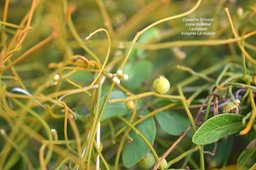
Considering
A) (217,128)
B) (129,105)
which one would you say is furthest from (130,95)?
(217,128)

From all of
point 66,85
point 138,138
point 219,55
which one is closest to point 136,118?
point 138,138

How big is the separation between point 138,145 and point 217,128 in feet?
0.40

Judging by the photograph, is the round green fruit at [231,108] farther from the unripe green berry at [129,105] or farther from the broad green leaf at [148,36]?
the broad green leaf at [148,36]

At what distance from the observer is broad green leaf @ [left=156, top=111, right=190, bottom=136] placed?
2.14 ft

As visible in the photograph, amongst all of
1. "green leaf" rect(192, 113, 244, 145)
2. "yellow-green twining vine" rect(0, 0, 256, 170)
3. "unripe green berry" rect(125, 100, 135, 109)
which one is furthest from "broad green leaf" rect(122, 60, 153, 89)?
"green leaf" rect(192, 113, 244, 145)

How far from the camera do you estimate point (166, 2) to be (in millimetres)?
930

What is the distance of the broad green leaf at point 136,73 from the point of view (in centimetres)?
77

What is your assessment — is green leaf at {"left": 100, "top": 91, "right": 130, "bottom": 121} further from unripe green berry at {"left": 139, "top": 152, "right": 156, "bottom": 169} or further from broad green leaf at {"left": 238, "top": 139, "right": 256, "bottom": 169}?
broad green leaf at {"left": 238, "top": 139, "right": 256, "bottom": 169}

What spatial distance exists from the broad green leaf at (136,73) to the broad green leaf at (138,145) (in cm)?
12

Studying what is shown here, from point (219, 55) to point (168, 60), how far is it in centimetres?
11

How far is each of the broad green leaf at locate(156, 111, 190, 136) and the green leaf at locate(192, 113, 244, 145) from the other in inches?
2.5

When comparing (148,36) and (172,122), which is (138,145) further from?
(148,36)

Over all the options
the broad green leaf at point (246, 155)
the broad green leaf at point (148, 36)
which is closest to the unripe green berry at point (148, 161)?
the broad green leaf at point (246, 155)

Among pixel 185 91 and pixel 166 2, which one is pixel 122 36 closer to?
pixel 166 2
